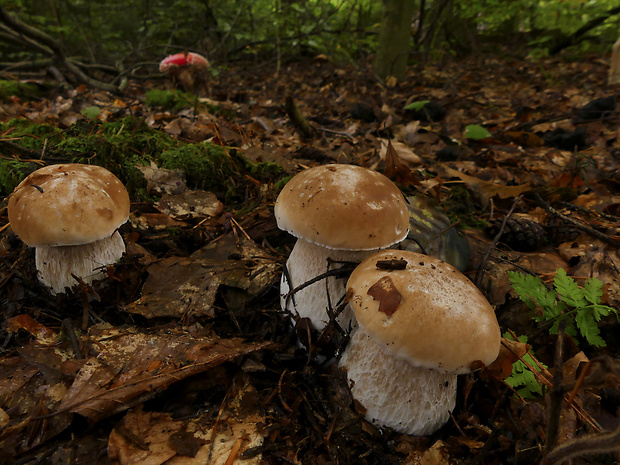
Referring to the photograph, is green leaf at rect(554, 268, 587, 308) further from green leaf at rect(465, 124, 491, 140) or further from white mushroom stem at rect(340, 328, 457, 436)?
green leaf at rect(465, 124, 491, 140)

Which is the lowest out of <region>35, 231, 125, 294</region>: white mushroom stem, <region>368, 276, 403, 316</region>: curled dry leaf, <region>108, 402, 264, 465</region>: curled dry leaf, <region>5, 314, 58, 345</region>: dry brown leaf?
<region>108, 402, 264, 465</region>: curled dry leaf

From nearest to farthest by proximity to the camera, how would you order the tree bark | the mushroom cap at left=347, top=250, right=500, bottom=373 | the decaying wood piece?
the mushroom cap at left=347, top=250, right=500, bottom=373 → the decaying wood piece → the tree bark

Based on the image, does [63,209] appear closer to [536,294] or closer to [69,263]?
[69,263]

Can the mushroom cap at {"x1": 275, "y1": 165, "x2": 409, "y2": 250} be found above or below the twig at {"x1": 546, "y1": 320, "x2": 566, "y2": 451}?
above

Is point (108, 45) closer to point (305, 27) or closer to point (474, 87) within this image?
point (305, 27)

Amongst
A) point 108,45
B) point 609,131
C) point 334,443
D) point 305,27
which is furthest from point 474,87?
point 108,45

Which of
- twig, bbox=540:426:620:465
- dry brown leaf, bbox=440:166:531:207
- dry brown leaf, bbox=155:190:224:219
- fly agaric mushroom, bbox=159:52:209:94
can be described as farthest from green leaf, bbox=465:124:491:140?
fly agaric mushroom, bbox=159:52:209:94

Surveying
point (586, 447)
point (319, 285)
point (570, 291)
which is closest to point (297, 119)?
point (319, 285)
